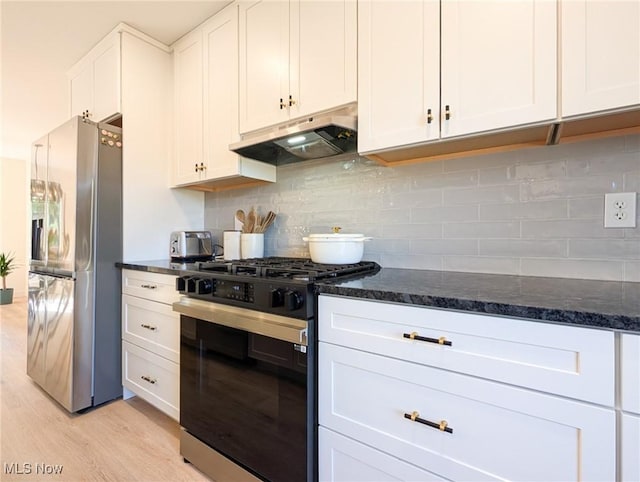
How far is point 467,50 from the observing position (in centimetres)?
115

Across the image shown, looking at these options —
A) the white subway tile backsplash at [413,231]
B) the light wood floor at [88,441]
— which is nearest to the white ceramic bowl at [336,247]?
the white subway tile backsplash at [413,231]

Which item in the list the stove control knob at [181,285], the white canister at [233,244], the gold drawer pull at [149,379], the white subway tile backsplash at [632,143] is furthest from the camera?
the white canister at [233,244]

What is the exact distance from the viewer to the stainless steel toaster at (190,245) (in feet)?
7.26

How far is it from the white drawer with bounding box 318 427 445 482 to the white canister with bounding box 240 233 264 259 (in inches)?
46.6

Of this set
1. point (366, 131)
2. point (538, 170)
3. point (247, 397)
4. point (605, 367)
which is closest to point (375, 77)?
point (366, 131)

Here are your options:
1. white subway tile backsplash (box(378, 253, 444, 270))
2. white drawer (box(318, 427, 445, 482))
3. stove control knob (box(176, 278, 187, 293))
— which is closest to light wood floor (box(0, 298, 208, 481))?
white drawer (box(318, 427, 445, 482))

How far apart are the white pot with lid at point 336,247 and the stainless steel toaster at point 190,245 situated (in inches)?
43.6

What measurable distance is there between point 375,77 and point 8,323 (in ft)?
17.1

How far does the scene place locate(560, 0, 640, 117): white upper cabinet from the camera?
92 centimetres

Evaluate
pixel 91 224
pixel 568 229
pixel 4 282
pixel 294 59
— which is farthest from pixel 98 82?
pixel 4 282

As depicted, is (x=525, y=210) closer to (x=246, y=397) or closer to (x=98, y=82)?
(x=246, y=397)

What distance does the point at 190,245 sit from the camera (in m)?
2.24

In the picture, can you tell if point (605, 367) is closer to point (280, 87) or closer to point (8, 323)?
point (280, 87)

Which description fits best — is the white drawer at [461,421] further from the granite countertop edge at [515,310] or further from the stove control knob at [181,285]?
the stove control knob at [181,285]
